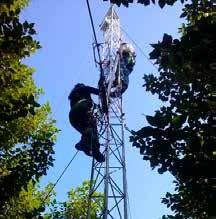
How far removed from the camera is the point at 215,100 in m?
5.74

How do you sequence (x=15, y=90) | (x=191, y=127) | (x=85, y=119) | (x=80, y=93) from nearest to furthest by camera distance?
1. (x=191, y=127)
2. (x=15, y=90)
3. (x=85, y=119)
4. (x=80, y=93)

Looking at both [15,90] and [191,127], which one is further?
[15,90]

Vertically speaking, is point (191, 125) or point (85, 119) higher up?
point (85, 119)

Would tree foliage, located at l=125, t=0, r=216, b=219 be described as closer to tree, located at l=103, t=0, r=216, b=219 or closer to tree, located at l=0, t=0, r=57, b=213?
tree, located at l=103, t=0, r=216, b=219

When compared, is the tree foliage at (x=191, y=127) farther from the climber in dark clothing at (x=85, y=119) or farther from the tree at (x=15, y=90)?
the climber in dark clothing at (x=85, y=119)

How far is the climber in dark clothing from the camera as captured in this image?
449 inches

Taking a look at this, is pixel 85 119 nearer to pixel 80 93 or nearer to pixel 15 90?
pixel 80 93

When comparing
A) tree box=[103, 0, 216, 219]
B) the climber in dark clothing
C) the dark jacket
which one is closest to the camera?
tree box=[103, 0, 216, 219]

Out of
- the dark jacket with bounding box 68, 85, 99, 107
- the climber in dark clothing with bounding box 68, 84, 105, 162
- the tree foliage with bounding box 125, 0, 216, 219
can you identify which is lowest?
the tree foliage with bounding box 125, 0, 216, 219

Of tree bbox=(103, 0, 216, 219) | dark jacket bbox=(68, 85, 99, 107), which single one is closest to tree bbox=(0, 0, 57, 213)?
tree bbox=(103, 0, 216, 219)

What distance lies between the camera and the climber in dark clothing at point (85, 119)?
11.4m

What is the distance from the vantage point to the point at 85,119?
11875 millimetres

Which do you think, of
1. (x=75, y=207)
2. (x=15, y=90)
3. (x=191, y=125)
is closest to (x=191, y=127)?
(x=191, y=125)

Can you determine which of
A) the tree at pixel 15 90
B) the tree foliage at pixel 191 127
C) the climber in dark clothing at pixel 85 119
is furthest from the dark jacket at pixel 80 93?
the tree foliage at pixel 191 127
